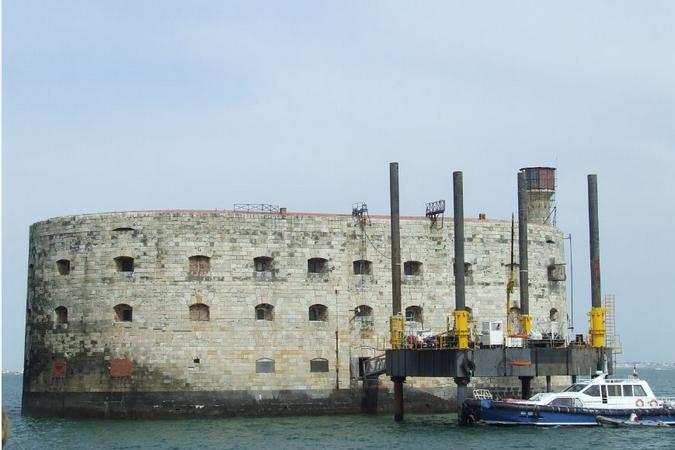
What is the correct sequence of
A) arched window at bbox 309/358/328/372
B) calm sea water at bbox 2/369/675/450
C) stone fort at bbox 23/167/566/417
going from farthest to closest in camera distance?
1. arched window at bbox 309/358/328/372
2. stone fort at bbox 23/167/566/417
3. calm sea water at bbox 2/369/675/450

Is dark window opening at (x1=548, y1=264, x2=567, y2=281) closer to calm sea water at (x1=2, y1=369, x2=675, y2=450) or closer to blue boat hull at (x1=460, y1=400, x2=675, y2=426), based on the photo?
calm sea water at (x1=2, y1=369, x2=675, y2=450)

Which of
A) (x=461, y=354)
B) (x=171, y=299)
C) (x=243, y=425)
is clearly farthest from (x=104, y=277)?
(x=461, y=354)

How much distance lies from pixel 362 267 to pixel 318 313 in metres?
2.56

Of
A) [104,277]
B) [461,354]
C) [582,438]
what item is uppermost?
[104,277]

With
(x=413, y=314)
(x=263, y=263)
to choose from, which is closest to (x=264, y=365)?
(x=263, y=263)

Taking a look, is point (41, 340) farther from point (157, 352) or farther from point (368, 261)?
point (368, 261)

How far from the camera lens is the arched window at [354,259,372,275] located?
1822 inches

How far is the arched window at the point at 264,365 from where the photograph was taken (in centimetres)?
4406

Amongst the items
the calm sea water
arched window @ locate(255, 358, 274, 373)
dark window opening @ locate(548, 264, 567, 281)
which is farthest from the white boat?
→ dark window opening @ locate(548, 264, 567, 281)

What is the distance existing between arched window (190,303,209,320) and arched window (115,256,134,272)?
2.73 meters

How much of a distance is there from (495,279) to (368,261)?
5512 millimetres

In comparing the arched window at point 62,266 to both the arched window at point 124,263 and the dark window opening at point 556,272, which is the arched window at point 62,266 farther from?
the dark window opening at point 556,272

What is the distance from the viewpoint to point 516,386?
48.6 m

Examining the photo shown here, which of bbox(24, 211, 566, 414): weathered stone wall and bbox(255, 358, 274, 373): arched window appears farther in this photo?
bbox(255, 358, 274, 373): arched window
